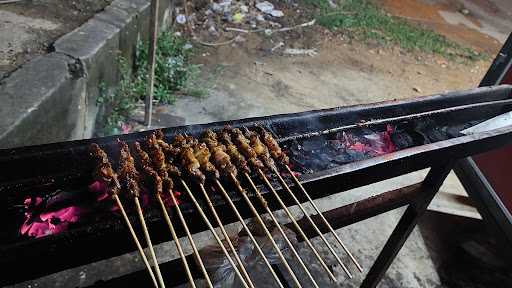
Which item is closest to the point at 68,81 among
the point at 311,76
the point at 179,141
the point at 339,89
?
the point at 179,141

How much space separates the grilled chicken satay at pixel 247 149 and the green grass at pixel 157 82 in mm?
3155

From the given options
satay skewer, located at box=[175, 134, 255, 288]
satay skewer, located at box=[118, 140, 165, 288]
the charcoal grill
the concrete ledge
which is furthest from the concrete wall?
satay skewer, located at box=[175, 134, 255, 288]

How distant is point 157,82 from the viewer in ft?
21.0

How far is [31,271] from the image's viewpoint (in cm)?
145

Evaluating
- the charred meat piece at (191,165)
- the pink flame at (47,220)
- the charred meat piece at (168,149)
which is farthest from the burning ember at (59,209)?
the charred meat piece at (168,149)

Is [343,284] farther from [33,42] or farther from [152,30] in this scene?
[33,42]

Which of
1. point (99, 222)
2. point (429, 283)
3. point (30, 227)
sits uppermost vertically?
point (99, 222)

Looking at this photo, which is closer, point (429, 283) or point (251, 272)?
point (251, 272)

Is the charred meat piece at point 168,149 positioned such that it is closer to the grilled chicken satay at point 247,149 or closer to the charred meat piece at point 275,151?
the grilled chicken satay at point 247,149

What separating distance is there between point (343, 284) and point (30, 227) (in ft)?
10.8

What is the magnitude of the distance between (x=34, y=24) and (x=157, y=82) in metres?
2.05

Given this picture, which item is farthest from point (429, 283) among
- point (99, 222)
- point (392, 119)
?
point (99, 222)

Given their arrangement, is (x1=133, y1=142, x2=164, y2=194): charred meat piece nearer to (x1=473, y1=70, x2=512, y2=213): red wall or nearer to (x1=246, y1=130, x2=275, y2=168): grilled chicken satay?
(x1=246, y1=130, x2=275, y2=168): grilled chicken satay

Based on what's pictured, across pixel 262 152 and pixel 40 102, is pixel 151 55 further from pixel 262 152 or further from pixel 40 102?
pixel 262 152
